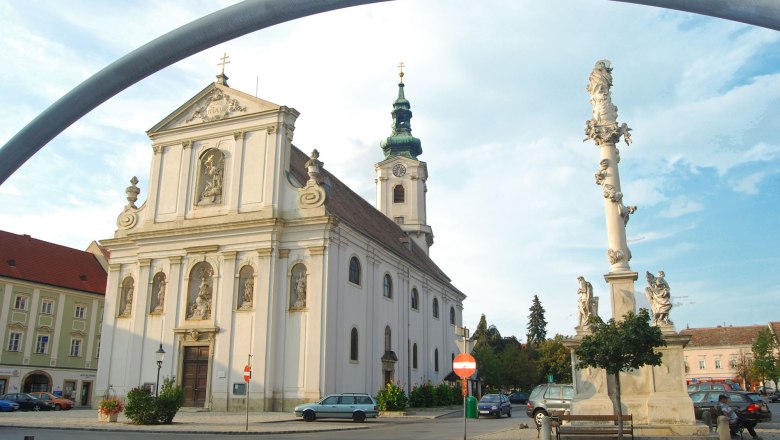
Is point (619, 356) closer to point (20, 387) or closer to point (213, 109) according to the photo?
point (213, 109)

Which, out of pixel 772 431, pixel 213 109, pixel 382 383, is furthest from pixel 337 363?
pixel 772 431

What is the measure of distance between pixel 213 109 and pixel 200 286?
9.47 m

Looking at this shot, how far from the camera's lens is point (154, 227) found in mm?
35156

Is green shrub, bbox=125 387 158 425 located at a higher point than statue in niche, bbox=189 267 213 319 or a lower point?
lower

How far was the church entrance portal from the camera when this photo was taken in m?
31.7

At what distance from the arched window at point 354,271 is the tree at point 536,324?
61.6 metres

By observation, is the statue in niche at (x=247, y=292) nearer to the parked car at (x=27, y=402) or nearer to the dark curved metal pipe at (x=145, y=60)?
the parked car at (x=27, y=402)

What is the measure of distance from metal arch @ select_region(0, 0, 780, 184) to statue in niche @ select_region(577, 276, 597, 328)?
49.9 feet

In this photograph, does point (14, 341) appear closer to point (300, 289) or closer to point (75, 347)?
point (75, 347)

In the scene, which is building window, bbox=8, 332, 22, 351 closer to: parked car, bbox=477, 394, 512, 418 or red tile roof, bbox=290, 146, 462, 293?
red tile roof, bbox=290, 146, 462, 293

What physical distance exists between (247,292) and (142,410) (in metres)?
9.84

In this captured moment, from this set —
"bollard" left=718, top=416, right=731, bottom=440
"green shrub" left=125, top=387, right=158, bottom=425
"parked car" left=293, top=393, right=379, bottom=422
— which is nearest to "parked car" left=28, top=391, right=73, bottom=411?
→ "green shrub" left=125, top=387, right=158, bottom=425

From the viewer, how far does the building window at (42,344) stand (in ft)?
149

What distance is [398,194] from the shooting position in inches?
2217
